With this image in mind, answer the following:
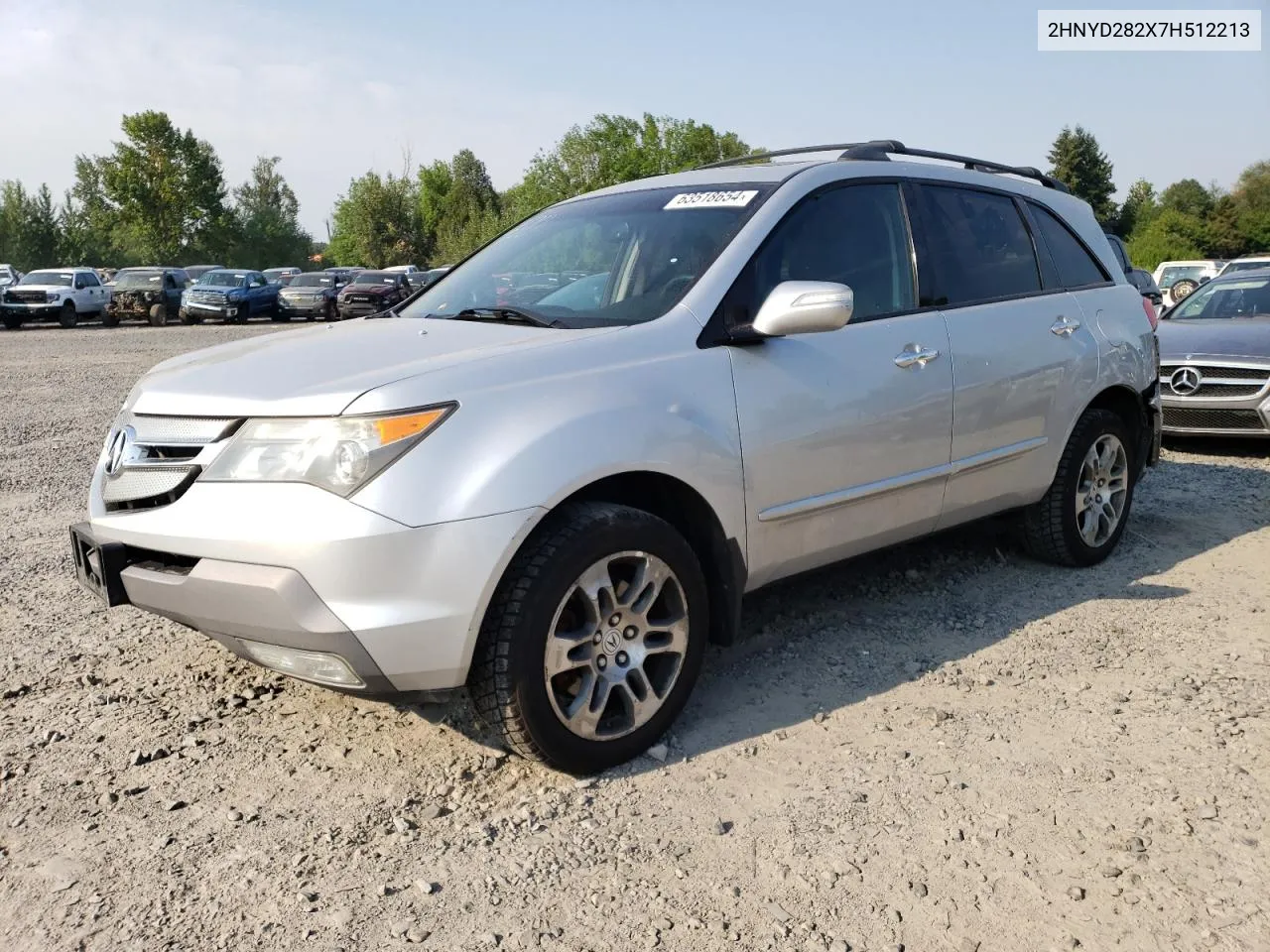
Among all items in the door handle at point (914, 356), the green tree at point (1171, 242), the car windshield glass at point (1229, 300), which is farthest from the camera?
the green tree at point (1171, 242)

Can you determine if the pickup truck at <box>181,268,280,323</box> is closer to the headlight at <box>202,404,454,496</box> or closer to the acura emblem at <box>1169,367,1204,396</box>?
the acura emblem at <box>1169,367,1204,396</box>

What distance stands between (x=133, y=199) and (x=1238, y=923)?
68.2 meters

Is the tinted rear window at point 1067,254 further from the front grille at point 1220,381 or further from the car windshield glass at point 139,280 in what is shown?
the car windshield glass at point 139,280

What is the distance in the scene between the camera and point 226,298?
106 feet

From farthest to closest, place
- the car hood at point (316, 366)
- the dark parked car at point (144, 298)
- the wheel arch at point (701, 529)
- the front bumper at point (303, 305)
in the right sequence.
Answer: the front bumper at point (303, 305)
the dark parked car at point (144, 298)
the wheel arch at point (701, 529)
the car hood at point (316, 366)

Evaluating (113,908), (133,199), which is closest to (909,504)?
(113,908)

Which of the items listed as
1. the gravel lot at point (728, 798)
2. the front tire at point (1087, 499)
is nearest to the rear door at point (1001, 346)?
the front tire at point (1087, 499)

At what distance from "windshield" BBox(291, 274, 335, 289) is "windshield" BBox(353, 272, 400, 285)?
35.3 inches

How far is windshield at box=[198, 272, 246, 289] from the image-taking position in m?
32.7

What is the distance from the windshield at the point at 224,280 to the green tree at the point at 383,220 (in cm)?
3938

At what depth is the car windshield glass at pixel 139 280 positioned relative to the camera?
32.8 metres

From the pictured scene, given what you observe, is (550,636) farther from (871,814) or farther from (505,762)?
(871,814)

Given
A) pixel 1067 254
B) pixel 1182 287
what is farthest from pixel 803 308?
pixel 1182 287

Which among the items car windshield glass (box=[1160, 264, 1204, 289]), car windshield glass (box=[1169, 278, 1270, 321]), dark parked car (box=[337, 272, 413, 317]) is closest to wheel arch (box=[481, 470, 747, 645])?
car windshield glass (box=[1169, 278, 1270, 321])
